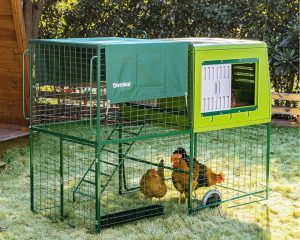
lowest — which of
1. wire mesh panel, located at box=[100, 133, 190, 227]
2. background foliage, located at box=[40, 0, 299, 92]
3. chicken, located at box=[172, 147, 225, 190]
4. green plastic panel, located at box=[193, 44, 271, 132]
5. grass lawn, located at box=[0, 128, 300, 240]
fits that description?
grass lawn, located at box=[0, 128, 300, 240]

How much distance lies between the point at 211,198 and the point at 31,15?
5.67 m

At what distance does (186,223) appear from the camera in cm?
581

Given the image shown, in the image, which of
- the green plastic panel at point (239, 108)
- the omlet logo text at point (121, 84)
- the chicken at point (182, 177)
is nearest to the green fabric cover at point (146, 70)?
the omlet logo text at point (121, 84)

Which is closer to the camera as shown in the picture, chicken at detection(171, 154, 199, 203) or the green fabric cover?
the green fabric cover

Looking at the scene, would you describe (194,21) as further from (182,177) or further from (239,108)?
(182,177)

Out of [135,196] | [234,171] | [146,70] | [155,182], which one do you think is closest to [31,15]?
[234,171]

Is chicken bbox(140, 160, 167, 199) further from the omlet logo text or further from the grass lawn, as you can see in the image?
the omlet logo text

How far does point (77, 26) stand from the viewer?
1238 centimetres

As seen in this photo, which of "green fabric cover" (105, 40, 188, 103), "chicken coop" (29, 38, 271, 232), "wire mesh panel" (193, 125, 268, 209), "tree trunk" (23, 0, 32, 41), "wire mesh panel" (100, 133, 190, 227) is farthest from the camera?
"tree trunk" (23, 0, 32, 41)

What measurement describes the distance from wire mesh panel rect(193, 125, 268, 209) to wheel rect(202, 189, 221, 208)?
0.05 m

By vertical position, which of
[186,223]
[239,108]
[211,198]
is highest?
[239,108]

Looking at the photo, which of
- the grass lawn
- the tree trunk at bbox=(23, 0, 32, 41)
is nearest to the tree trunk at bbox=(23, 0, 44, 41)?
the tree trunk at bbox=(23, 0, 32, 41)

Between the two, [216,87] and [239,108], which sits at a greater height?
[216,87]

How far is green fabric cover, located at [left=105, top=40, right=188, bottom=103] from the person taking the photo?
5246 mm
